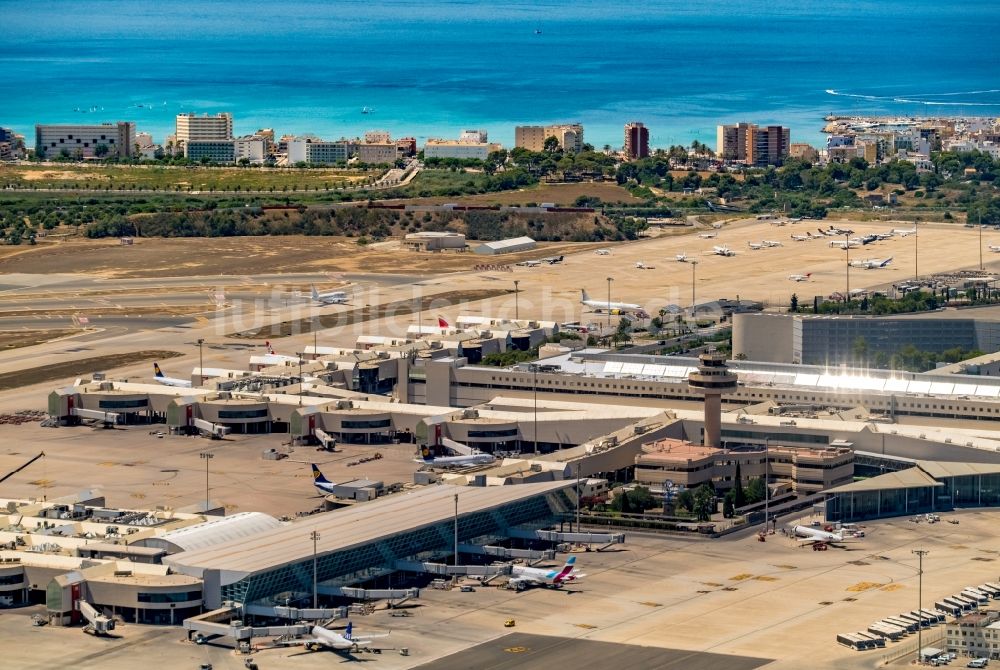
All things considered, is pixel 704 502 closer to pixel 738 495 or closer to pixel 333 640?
pixel 738 495

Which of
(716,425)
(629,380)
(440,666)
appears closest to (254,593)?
(440,666)

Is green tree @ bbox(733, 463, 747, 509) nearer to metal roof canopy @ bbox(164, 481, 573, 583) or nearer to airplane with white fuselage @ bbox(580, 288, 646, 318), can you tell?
metal roof canopy @ bbox(164, 481, 573, 583)

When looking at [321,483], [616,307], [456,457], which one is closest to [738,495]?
[456,457]

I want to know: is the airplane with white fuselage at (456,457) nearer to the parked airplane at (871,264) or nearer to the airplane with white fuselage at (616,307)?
the airplane with white fuselage at (616,307)

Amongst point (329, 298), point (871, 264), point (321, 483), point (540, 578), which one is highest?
point (871, 264)

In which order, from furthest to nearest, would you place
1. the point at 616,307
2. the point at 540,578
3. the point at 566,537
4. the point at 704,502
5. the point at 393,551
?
the point at 616,307 → the point at 704,502 → the point at 566,537 → the point at 393,551 → the point at 540,578

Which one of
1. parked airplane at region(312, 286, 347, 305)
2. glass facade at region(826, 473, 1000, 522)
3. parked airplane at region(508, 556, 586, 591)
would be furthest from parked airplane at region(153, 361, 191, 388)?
parked airplane at region(508, 556, 586, 591)

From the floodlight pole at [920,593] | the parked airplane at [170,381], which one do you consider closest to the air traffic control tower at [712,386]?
the floodlight pole at [920,593]
